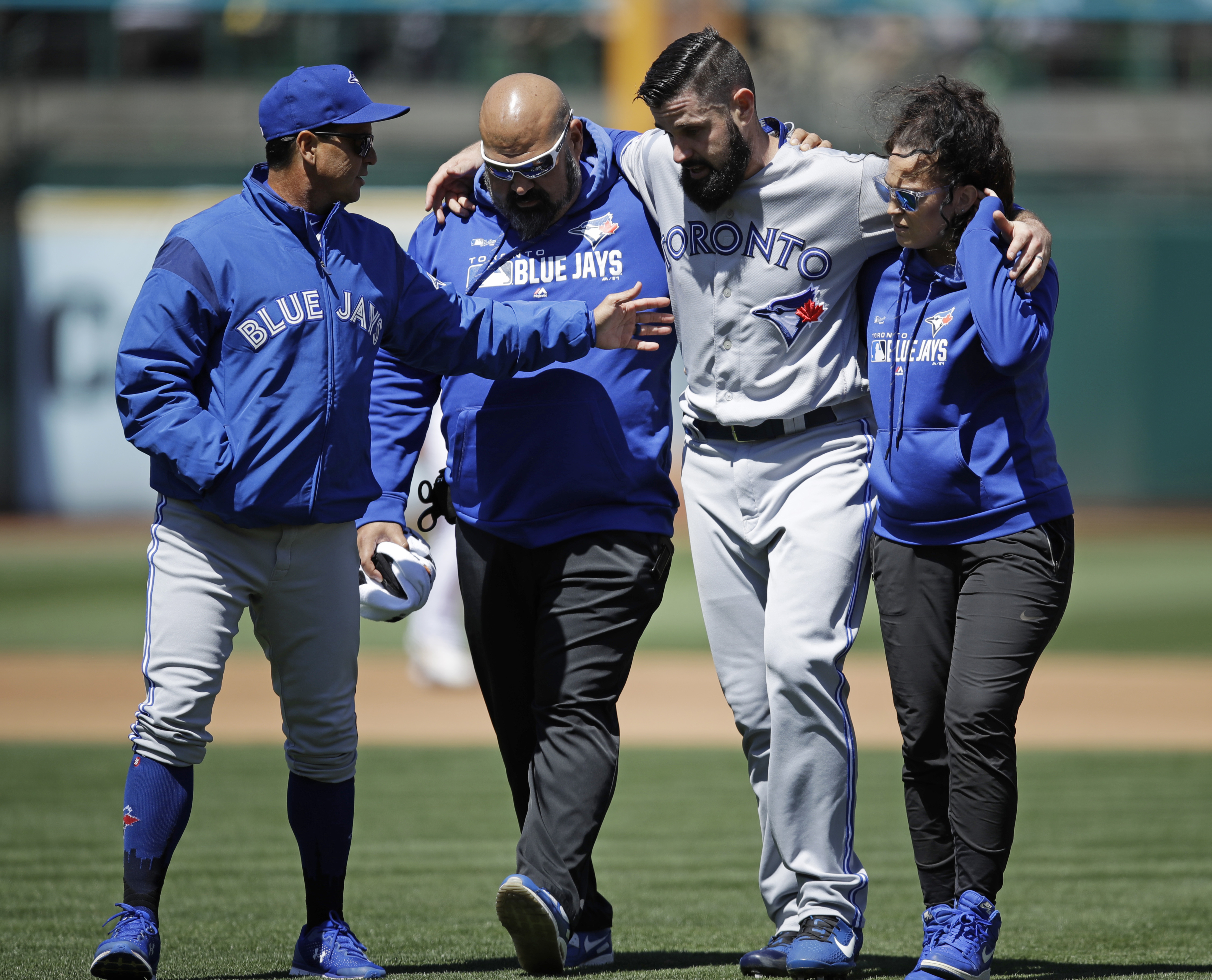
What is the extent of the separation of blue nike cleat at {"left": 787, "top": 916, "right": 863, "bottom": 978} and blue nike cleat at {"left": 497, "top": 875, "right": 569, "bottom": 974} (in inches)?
22.0

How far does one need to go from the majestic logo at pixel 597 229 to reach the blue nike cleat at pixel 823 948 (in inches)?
72.6

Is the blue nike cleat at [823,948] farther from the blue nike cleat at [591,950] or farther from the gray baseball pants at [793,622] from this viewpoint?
the blue nike cleat at [591,950]

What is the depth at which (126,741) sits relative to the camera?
9047 millimetres

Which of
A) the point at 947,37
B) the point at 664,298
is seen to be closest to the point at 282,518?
the point at 664,298

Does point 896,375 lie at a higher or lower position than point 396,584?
higher

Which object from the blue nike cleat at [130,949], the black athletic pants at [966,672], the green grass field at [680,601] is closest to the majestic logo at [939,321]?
the black athletic pants at [966,672]

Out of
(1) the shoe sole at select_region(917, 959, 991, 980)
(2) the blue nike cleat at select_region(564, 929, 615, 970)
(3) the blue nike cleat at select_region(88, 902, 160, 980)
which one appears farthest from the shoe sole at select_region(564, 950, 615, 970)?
(3) the blue nike cleat at select_region(88, 902, 160, 980)

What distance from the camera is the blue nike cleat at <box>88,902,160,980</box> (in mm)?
3443

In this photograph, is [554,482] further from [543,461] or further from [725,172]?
[725,172]

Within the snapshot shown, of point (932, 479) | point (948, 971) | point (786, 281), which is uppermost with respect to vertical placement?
point (786, 281)

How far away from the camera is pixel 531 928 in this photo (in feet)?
12.1

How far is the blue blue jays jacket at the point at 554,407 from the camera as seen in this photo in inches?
159

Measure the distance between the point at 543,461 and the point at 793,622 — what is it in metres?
0.78

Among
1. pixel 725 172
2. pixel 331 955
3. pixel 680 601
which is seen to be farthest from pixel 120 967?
pixel 680 601
